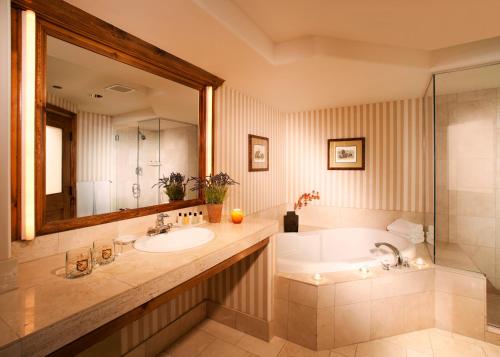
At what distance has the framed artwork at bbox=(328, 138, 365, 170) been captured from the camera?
3.24 metres

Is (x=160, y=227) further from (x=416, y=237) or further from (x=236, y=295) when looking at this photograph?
(x=416, y=237)

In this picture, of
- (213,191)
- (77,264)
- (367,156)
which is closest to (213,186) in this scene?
(213,191)

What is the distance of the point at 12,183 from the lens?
1123 millimetres

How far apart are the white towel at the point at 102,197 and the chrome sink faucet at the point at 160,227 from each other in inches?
11.4

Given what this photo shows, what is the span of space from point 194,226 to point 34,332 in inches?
48.1

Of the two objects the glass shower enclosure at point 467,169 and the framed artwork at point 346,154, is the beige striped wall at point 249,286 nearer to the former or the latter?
the glass shower enclosure at point 467,169

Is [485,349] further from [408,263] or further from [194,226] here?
[194,226]

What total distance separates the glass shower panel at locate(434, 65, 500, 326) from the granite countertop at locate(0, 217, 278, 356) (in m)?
2.26

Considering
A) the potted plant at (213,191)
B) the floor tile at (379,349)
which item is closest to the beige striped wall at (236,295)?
the potted plant at (213,191)

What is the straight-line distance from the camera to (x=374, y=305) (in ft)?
6.53

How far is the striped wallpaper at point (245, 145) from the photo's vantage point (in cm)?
243

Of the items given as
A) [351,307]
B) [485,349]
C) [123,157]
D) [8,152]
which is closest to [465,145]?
[485,349]

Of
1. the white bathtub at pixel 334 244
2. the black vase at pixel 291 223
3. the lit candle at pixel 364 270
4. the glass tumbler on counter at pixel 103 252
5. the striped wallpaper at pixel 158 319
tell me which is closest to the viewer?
the glass tumbler on counter at pixel 103 252

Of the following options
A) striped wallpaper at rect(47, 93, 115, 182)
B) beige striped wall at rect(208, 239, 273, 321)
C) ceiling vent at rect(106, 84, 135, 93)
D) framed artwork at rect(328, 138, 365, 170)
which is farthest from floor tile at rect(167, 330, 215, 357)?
framed artwork at rect(328, 138, 365, 170)
